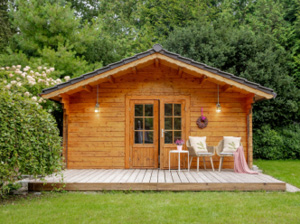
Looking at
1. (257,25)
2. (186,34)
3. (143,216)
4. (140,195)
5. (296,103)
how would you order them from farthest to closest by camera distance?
(257,25) → (186,34) → (296,103) → (140,195) → (143,216)

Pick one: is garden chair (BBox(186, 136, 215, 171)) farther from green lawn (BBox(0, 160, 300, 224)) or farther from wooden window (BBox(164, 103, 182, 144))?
green lawn (BBox(0, 160, 300, 224))

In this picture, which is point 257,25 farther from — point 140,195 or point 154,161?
point 140,195

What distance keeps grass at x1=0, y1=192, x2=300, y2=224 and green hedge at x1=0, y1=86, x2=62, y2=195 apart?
543mm

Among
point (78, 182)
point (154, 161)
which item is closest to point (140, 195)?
point (78, 182)

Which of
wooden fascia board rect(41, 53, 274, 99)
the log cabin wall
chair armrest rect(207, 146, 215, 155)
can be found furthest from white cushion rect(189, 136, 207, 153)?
wooden fascia board rect(41, 53, 274, 99)

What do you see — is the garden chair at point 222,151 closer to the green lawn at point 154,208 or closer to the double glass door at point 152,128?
the double glass door at point 152,128

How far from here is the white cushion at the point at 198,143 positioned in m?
7.29

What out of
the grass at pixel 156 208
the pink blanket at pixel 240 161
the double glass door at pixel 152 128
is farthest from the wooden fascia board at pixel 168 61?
the grass at pixel 156 208

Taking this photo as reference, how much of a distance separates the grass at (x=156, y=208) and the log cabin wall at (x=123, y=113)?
2.39 meters

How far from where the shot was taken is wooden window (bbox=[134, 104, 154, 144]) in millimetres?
7883

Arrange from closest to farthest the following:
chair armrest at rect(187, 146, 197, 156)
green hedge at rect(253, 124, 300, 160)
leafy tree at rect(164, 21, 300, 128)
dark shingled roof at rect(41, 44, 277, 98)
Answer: dark shingled roof at rect(41, 44, 277, 98)
chair armrest at rect(187, 146, 197, 156)
green hedge at rect(253, 124, 300, 160)
leafy tree at rect(164, 21, 300, 128)

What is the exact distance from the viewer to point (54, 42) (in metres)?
Result: 12.9

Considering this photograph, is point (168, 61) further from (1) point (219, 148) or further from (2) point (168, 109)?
(1) point (219, 148)

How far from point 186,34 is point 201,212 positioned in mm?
9842
